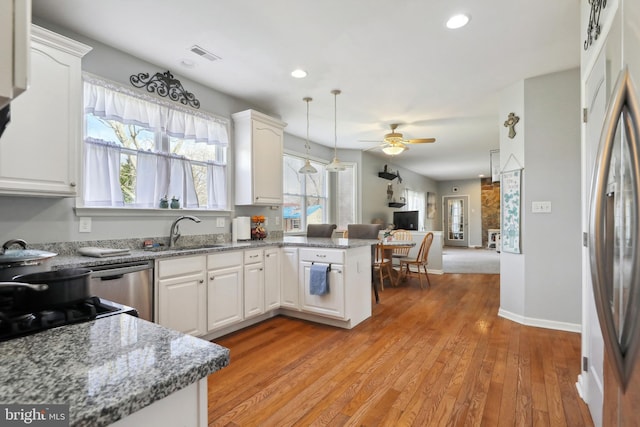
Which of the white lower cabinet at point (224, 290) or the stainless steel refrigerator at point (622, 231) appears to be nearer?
the stainless steel refrigerator at point (622, 231)

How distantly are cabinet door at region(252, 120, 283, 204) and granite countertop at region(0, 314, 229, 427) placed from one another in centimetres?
300

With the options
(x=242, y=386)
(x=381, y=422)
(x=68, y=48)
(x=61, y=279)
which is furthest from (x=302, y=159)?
(x=61, y=279)

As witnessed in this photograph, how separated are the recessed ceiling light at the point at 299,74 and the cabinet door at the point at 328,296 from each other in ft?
6.38

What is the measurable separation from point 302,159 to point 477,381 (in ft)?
14.5

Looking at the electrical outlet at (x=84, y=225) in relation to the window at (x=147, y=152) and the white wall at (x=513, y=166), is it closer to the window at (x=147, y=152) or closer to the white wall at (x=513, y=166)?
the window at (x=147, y=152)

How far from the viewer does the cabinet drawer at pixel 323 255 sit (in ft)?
10.5

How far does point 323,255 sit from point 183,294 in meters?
1.34

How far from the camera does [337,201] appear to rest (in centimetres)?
673

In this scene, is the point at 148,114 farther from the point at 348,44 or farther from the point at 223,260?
the point at 348,44

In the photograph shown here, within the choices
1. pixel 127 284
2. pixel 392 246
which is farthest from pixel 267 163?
pixel 392 246

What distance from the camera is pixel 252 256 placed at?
129 inches

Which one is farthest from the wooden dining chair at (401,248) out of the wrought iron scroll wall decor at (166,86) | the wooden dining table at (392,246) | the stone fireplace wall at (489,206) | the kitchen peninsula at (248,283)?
the stone fireplace wall at (489,206)

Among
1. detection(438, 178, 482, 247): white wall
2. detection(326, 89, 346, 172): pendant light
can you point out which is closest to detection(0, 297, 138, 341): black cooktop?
detection(326, 89, 346, 172): pendant light

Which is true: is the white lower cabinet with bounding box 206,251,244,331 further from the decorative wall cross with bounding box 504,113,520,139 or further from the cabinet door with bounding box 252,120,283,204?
the decorative wall cross with bounding box 504,113,520,139
